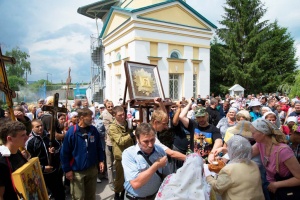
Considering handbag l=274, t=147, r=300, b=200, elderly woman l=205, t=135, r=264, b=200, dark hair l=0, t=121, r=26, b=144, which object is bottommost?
handbag l=274, t=147, r=300, b=200

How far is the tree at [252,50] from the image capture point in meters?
28.6

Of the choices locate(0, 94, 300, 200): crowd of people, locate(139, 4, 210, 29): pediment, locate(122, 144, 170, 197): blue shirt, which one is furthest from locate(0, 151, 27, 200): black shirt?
locate(139, 4, 210, 29): pediment

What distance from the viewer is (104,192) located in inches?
220

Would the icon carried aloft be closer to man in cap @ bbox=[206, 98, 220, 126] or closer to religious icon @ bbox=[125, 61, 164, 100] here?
religious icon @ bbox=[125, 61, 164, 100]

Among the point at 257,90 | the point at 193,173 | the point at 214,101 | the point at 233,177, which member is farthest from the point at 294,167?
the point at 257,90

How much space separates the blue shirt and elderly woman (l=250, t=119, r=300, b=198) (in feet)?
4.56

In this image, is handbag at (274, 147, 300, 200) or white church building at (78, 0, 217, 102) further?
white church building at (78, 0, 217, 102)

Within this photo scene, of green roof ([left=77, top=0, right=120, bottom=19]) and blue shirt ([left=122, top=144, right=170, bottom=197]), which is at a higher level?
green roof ([left=77, top=0, right=120, bottom=19])

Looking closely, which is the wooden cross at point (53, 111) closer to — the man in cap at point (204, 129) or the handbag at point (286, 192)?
the man in cap at point (204, 129)

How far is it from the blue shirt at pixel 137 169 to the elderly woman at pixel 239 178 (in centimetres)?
66

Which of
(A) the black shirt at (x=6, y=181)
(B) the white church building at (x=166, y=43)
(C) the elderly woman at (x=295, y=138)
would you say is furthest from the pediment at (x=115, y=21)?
(A) the black shirt at (x=6, y=181)

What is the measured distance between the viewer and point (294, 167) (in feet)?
9.04

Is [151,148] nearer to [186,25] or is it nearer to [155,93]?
[155,93]

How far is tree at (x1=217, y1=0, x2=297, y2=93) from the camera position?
28641 millimetres
